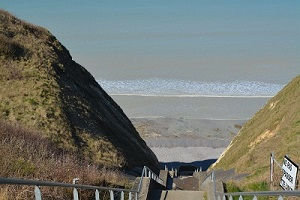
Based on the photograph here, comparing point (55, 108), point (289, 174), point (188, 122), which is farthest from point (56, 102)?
point (188, 122)

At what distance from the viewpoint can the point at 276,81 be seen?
75.4 meters

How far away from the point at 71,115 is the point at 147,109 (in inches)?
1290

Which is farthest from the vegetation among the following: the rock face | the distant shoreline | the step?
the distant shoreline

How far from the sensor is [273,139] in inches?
746

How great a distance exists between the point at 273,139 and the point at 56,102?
10.5m

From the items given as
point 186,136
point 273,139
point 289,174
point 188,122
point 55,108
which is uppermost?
point 188,122

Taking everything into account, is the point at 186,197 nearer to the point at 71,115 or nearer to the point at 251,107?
the point at 71,115

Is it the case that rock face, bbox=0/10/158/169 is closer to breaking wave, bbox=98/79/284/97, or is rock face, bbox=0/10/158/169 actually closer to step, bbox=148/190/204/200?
step, bbox=148/190/204/200

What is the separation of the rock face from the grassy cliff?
215 inches

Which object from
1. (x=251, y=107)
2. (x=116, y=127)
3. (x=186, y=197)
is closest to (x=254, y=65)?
(x=251, y=107)

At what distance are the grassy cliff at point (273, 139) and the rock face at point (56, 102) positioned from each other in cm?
546

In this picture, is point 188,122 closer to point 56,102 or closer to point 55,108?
point 56,102

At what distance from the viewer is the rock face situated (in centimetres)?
2159

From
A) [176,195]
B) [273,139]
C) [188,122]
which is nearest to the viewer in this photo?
[176,195]
